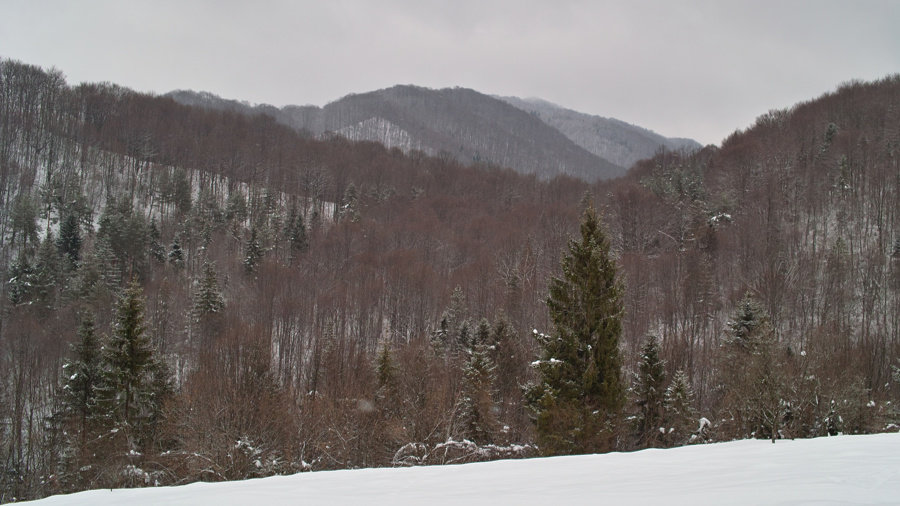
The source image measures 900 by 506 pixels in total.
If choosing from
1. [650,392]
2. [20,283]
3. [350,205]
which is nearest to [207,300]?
[20,283]

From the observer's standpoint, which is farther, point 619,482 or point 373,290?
point 373,290

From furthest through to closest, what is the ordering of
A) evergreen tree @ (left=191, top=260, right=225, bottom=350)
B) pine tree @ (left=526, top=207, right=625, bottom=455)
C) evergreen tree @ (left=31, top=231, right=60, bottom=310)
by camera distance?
1. evergreen tree @ (left=31, top=231, right=60, bottom=310)
2. evergreen tree @ (left=191, top=260, right=225, bottom=350)
3. pine tree @ (left=526, top=207, right=625, bottom=455)

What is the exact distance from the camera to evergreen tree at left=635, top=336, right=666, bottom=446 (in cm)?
2097

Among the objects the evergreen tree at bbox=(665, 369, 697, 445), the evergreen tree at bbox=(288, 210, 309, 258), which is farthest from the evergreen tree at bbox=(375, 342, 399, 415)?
the evergreen tree at bbox=(288, 210, 309, 258)

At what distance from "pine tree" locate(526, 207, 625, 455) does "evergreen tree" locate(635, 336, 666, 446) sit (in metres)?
6.65

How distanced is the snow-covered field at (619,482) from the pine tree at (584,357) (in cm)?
719

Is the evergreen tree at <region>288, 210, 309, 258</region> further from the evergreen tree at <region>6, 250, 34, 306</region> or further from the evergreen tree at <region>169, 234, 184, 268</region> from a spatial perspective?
the evergreen tree at <region>6, 250, 34, 306</region>

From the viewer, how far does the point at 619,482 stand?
5.32 metres

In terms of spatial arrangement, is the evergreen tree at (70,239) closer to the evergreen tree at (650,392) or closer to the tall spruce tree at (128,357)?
the tall spruce tree at (128,357)

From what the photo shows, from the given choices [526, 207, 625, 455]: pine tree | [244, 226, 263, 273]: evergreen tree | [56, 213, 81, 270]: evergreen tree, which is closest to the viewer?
[526, 207, 625, 455]: pine tree

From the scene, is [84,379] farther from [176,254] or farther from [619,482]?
[176,254]

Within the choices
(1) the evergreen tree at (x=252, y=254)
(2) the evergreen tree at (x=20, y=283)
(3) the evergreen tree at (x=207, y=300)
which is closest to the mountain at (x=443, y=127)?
(1) the evergreen tree at (x=252, y=254)

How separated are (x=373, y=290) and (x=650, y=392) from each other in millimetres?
31243

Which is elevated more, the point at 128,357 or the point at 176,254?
the point at 176,254
